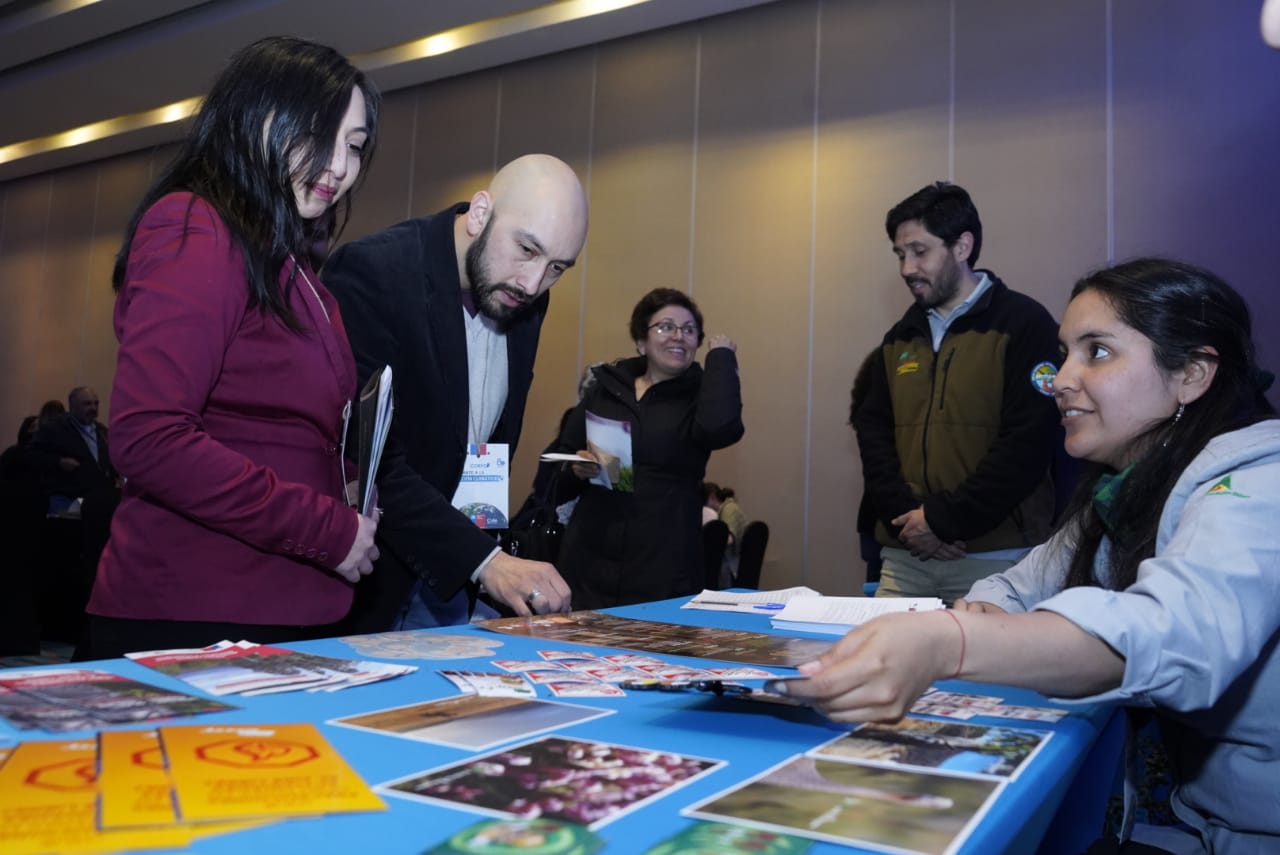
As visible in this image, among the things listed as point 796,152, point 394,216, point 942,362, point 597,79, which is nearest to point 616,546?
point 942,362

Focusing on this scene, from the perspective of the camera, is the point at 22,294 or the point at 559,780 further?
→ the point at 22,294

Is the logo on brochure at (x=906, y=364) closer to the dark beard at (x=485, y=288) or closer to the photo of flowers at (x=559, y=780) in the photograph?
the dark beard at (x=485, y=288)

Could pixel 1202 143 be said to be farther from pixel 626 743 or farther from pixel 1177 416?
pixel 626 743

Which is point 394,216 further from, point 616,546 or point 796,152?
point 616,546

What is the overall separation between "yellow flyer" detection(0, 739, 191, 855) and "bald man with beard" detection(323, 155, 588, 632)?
2.83 feet

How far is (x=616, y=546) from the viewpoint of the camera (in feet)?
9.45

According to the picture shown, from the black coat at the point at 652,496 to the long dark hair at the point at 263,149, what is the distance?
5.63 ft

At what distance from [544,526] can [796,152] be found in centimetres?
315

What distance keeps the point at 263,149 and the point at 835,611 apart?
3.72 ft

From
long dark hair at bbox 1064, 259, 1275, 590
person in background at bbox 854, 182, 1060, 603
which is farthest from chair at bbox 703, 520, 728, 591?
long dark hair at bbox 1064, 259, 1275, 590

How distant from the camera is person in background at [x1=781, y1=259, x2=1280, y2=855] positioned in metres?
0.81

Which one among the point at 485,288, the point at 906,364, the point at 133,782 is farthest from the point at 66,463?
the point at 133,782

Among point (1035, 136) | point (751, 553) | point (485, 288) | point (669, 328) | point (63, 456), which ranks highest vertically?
point (1035, 136)

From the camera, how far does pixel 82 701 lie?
787mm
